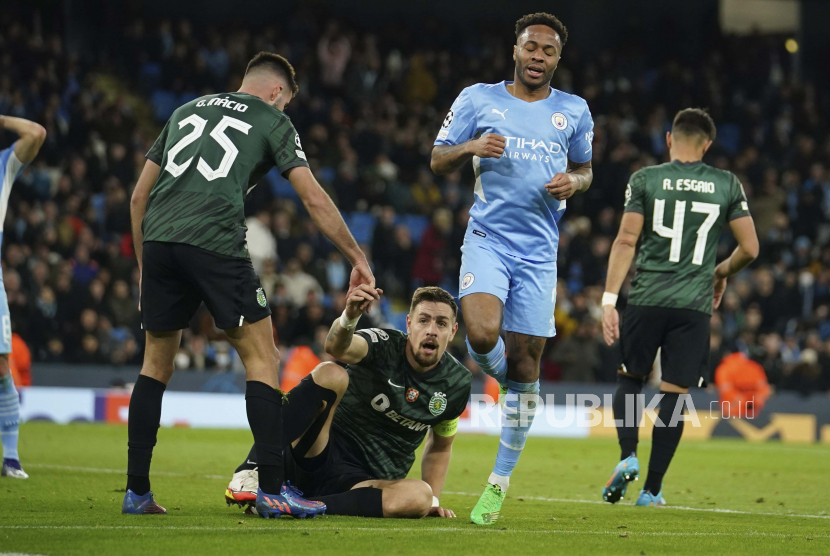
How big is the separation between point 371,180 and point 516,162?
13725 millimetres

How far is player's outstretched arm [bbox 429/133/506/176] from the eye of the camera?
18.6 ft

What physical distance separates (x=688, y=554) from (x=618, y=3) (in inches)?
974

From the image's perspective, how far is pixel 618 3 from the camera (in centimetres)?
2758

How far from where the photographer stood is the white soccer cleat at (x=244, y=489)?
5.42m

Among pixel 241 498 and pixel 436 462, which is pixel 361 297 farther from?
pixel 436 462

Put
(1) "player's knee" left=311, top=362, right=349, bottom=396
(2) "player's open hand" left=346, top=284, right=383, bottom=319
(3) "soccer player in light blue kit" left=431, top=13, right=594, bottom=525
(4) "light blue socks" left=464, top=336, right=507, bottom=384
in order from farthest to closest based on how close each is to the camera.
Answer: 1. (3) "soccer player in light blue kit" left=431, top=13, right=594, bottom=525
2. (4) "light blue socks" left=464, top=336, right=507, bottom=384
3. (1) "player's knee" left=311, top=362, right=349, bottom=396
4. (2) "player's open hand" left=346, top=284, right=383, bottom=319

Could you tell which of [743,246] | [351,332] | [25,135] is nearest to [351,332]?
[351,332]

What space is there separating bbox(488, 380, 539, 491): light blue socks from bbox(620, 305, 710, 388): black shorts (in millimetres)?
1443

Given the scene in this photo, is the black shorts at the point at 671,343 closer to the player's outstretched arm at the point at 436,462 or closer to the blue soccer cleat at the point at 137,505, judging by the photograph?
the player's outstretched arm at the point at 436,462

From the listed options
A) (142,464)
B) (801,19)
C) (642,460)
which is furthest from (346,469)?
(801,19)

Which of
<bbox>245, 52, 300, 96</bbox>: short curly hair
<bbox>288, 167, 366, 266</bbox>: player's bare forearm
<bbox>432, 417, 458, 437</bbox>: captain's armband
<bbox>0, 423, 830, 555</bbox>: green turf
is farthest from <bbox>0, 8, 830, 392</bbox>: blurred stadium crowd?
<bbox>288, 167, 366, 266</bbox>: player's bare forearm

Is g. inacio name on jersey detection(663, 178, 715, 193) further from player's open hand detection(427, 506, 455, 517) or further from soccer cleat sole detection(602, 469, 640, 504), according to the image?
player's open hand detection(427, 506, 455, 517)

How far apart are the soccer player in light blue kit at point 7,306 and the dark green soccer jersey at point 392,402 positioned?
280 centimetres

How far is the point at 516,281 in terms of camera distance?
241 inches
